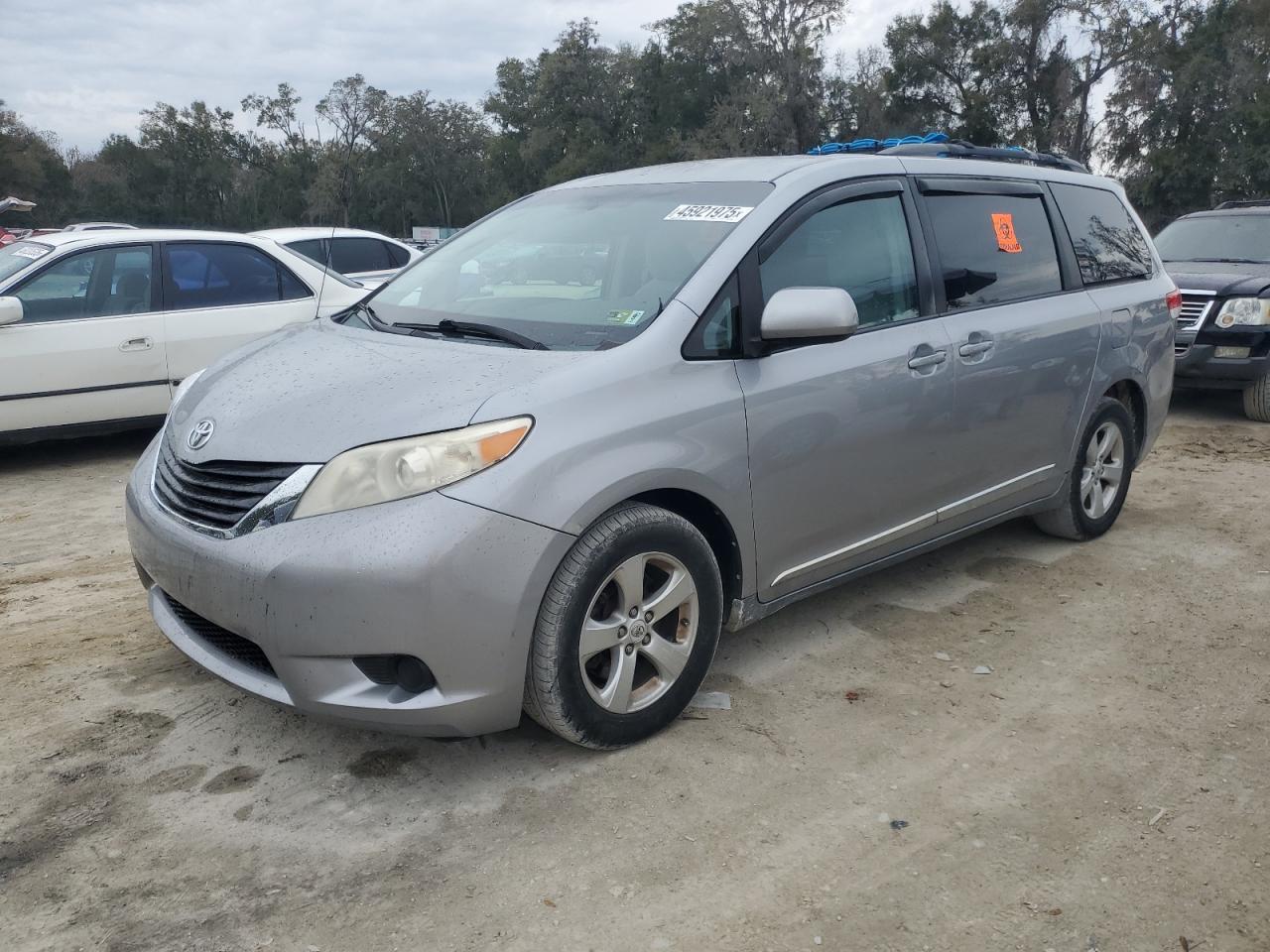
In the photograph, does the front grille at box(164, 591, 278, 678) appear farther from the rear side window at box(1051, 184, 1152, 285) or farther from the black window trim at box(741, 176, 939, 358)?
the rear side window at box(1051, 184, 1152, 285)

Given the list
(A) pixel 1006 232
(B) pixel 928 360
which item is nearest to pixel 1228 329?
(A) pixel 1006 232

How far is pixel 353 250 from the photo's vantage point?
10039 mm

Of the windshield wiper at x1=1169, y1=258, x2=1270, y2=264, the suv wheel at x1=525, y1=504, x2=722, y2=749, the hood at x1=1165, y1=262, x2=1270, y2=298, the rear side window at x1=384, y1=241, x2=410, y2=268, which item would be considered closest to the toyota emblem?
the suv wheel at x1=525, y1=504, x2=722, y2=749

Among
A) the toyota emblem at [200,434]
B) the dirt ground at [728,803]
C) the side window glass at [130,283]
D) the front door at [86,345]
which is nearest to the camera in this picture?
the dirt ground at [728,803]

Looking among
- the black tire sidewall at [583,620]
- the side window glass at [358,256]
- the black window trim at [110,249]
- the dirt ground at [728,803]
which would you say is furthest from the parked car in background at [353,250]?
the black tire sidewall at [583,620]

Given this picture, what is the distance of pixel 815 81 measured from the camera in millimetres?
56406

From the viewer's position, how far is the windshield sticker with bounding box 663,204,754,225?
138 inches

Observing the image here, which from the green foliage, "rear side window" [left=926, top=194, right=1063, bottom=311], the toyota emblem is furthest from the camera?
A: the green foliage

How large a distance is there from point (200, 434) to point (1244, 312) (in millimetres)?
8140

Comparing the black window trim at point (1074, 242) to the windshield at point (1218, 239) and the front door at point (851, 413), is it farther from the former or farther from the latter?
the windshield at point (1218, 239)

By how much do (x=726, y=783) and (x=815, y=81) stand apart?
191 ft

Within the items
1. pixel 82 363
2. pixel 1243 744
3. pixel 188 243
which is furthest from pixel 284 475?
pixel 188 243

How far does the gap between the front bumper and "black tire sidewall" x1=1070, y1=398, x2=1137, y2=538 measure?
3039 millimetres

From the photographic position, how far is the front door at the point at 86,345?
6508 mm
